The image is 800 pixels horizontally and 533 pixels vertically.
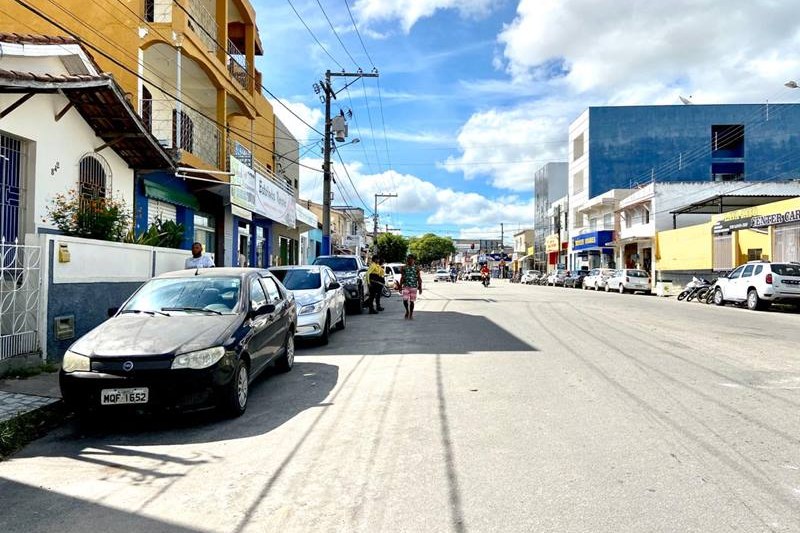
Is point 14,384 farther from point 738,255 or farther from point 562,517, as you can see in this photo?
point 738,255

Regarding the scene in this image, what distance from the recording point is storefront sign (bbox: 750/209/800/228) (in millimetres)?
23609

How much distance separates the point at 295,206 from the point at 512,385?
22.2 m

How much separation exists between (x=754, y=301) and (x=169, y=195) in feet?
63.3

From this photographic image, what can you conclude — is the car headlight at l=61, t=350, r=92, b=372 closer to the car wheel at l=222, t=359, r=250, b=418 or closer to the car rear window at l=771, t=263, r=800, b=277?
the car wheel at l=222, t=359, r=250, b=418

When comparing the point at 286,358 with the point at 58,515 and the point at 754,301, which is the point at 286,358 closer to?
the point at 58,515

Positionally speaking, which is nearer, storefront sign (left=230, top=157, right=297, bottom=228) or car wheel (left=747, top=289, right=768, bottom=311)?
storefront sign (left=230, top=157, right=297, bottom=228)

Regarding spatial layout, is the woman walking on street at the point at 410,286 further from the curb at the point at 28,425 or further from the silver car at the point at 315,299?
the curb at the point at 28,425

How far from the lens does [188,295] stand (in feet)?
23.2

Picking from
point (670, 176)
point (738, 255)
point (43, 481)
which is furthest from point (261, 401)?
point (670, 176)

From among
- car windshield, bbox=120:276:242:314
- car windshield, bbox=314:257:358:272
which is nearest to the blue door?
car windshield, bbox=120:276:242:314

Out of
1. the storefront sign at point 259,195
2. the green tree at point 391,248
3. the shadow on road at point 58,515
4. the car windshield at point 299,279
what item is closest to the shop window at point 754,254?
the storefront sign at point 259,195

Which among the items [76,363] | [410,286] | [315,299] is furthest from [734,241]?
[76,363]

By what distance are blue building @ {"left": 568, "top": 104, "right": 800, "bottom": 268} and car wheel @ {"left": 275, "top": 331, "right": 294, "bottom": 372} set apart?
1743 inches

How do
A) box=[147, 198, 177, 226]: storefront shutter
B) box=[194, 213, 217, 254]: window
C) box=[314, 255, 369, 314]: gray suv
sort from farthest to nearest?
box=[194, 213, 217, 254]: window
box=[314, 255, 369, 314]: gray suv
box=[147, 198, 177, 226]: storefront shutter
